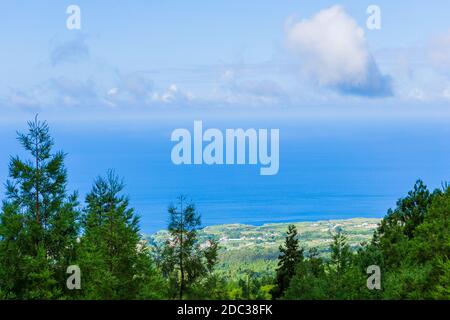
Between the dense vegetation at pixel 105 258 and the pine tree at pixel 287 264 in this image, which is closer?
the dense vegetation at pixel 105 258

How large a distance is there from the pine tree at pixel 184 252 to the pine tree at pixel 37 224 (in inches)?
126

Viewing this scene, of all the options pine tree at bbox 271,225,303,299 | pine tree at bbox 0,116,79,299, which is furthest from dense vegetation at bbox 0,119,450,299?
pine tree at bbox 271,225,303,299

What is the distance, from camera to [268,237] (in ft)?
364

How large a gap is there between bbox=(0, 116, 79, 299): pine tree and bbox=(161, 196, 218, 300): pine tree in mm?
3210

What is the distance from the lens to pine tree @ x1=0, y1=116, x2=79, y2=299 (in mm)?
21031

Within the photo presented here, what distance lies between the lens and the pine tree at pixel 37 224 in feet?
69.0

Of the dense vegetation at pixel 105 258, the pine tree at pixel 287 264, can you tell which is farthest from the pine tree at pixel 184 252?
the pine tree at pixel 287 264

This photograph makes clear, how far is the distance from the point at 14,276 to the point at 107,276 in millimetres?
2986

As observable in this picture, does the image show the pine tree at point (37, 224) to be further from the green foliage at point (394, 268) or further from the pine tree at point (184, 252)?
the green foliage at point (394, 268)
